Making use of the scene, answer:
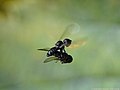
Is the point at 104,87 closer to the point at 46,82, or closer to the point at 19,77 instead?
the point at 46,82

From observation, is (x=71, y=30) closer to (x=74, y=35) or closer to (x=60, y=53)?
(x=74, y=35)

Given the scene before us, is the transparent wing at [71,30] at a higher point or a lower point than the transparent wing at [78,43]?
higher

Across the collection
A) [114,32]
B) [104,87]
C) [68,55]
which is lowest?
[104,87]

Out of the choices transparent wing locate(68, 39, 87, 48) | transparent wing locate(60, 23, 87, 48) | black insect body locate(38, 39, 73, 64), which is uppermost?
transparent wing locate(60, 23, 87, 48)

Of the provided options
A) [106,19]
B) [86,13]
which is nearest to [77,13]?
[86,13]

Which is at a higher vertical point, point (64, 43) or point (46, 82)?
point (64, 43)

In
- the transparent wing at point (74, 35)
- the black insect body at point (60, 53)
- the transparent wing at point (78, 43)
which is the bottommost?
the black insect body at point (60, 53)

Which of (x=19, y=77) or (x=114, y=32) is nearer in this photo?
(x=19, y=77)
